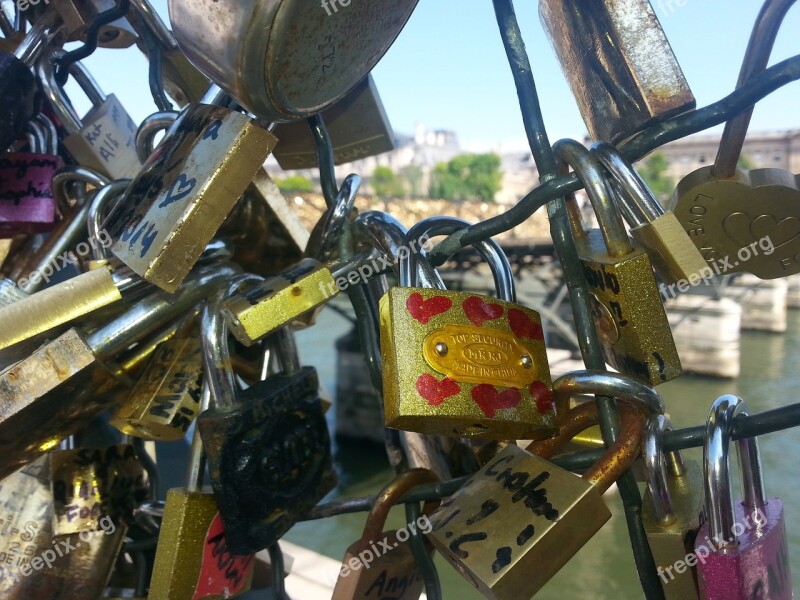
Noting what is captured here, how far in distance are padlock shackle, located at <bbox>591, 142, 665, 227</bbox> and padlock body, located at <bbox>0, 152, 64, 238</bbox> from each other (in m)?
0.62

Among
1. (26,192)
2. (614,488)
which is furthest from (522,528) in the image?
(614,488)

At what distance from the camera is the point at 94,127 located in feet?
2.63

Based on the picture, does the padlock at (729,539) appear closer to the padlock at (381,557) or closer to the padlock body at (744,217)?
the padlock body at (744,217)

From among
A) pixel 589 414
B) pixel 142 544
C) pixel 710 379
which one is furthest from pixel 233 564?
pixel 710 379

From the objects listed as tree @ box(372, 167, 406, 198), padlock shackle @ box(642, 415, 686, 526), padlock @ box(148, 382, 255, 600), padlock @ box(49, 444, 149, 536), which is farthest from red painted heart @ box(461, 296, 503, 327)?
tree @ box(372, 167, 406, 198)

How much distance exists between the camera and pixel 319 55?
364mm

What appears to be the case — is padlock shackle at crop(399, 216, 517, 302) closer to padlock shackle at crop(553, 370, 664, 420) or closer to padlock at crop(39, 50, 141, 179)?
padlock shackle at crop(553, 370, 664, 420)

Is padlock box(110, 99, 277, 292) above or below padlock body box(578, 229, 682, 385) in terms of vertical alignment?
above

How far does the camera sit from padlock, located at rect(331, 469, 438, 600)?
18.6 inches

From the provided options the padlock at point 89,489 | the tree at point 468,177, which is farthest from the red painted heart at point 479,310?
the tree at point 468,177

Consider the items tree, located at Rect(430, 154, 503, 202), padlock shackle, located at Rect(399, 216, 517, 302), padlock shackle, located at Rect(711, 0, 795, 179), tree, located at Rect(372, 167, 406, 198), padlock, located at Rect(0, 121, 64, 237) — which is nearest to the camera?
padlock shackle, located at Rect(711, 0, 795, 179)

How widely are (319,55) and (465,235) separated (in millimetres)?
146

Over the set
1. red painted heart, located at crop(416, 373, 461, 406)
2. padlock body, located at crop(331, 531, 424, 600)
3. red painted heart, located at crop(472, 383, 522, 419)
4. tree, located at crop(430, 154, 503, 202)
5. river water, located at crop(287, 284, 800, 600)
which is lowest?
river water, located at crop(287, 284, 800, 600)

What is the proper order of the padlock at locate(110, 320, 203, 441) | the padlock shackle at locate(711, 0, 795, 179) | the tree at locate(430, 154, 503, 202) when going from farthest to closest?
the tree at locate(430, 154, 503, 202)
the padlock at locate(110, 320, 203, 441)
the padlock shackle at locate(711, 0, 795, 179)
